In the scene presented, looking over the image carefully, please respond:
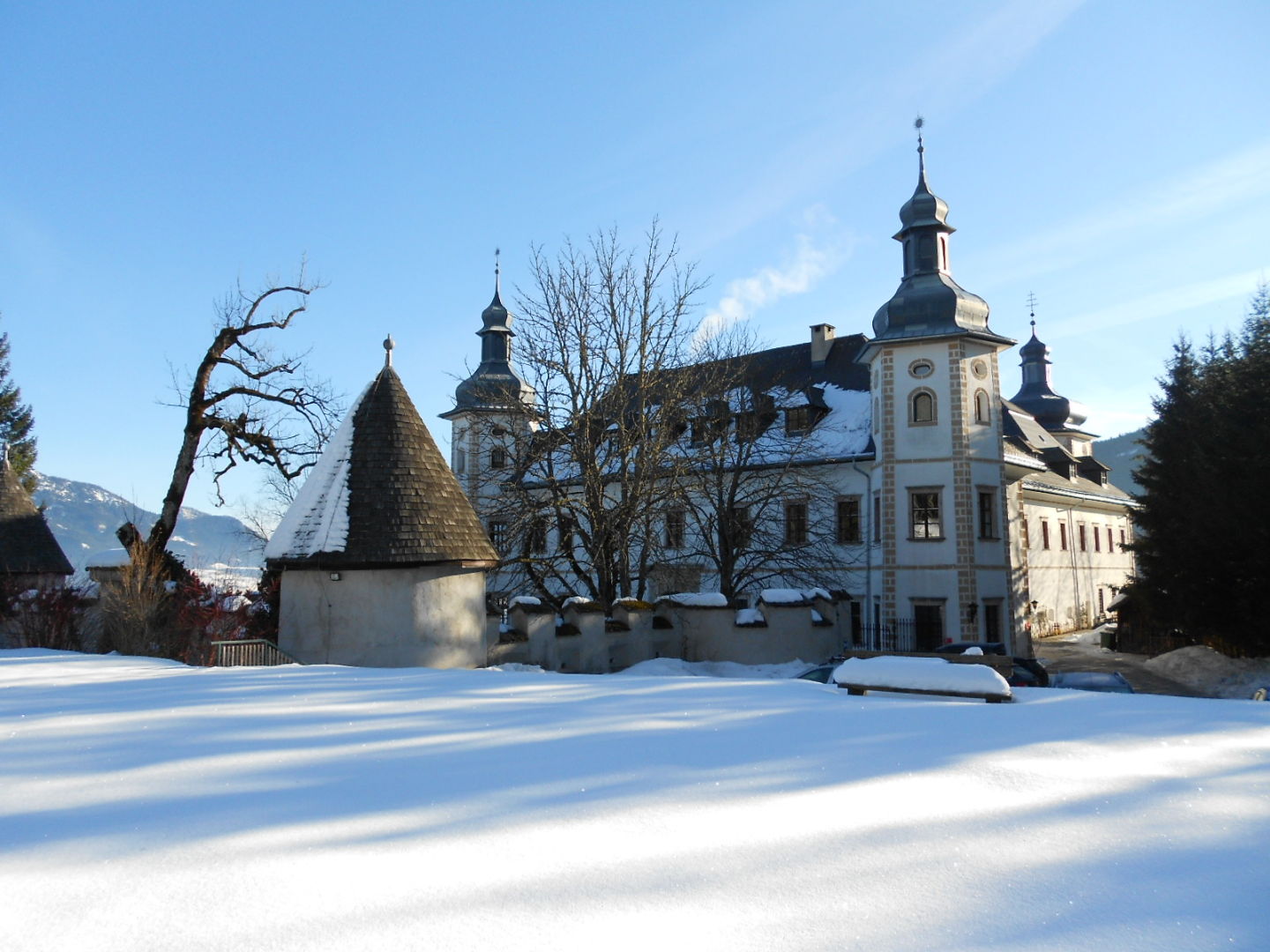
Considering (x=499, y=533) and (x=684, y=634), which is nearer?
(x=684, y=634)

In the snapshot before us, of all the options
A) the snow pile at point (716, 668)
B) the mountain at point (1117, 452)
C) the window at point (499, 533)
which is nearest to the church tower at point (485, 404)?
the window at point (499, 533)

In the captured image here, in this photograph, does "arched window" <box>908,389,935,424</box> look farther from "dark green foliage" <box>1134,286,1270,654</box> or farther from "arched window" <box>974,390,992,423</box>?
"dark green foliage" <box>1134,286,1270,654</box>

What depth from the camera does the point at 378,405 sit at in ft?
49.6

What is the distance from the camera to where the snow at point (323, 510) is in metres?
13.8

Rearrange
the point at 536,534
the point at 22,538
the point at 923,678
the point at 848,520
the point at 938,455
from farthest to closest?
the point at 848,520 < the point at 938,455 < the point at 22,538 < the point at 536,534 < the point at 923,678

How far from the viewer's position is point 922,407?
28.4 m

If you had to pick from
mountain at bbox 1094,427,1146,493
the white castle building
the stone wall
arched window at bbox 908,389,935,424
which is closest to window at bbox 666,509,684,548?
the white castle building

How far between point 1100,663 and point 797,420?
1246 cm

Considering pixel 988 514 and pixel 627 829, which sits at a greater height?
pixel 988 514

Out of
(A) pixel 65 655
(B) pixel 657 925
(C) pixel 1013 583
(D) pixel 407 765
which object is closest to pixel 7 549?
(A) pixel 65 655

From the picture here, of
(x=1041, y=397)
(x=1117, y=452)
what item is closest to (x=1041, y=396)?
(x=1041, y=397)

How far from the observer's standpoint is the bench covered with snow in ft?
23.1

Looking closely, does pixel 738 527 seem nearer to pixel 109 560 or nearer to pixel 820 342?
pixel 820 342

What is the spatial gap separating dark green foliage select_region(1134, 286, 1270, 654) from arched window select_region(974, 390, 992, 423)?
4949mm
